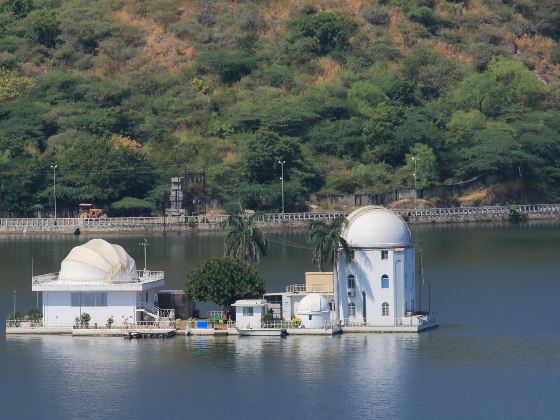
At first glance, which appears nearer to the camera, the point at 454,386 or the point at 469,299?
the point at 454,386

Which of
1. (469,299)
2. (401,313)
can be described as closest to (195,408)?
(401,313)

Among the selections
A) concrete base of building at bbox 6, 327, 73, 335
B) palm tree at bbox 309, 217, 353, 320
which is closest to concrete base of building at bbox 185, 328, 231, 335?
palm tree at bbox 309, 217, 353, 320

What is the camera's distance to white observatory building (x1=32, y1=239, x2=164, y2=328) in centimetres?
12838

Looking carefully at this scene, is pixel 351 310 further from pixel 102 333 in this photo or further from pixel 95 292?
pixel 95 292

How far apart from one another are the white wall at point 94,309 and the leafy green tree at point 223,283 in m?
3.91

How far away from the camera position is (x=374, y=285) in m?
127

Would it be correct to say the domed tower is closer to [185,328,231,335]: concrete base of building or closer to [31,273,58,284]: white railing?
[185,328,231,335]: concrete base of building

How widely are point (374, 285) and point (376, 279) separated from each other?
0.39 metres

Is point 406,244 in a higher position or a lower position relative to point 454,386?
higher

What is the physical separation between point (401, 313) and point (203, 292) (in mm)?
12455

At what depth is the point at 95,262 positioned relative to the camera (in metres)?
130

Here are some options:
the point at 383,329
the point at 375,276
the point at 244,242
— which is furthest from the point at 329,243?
the point at 244,242

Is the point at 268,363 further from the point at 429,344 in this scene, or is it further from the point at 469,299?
the point at 469,299

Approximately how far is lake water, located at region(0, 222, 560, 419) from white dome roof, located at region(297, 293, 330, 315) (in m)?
2.09
